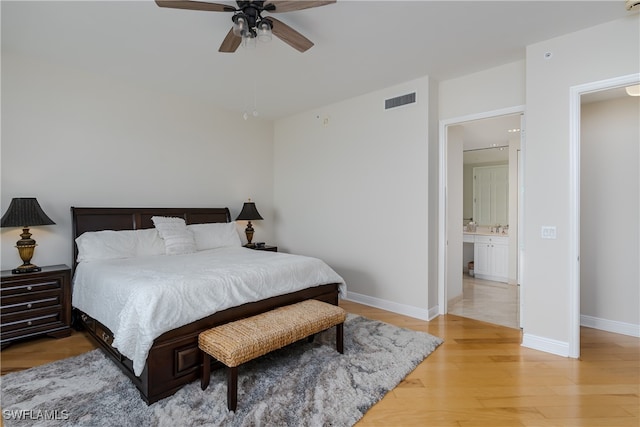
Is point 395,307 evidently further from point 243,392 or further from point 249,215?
point 249,215

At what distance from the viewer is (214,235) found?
425cm

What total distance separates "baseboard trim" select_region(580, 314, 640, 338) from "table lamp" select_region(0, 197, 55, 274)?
569cm

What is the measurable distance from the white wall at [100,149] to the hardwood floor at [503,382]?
57.7 inches

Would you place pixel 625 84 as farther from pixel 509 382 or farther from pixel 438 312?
pixel 438 312

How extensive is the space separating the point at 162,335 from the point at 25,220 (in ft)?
6.65

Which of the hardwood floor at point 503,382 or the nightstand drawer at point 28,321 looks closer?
the hardwood floor at point 503,382

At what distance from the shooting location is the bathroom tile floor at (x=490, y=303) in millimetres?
3750

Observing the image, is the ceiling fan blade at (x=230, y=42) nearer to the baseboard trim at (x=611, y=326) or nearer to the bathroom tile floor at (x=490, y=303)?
the bathroom tile floor at (x=490, y=303)

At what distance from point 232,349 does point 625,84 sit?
358 cm

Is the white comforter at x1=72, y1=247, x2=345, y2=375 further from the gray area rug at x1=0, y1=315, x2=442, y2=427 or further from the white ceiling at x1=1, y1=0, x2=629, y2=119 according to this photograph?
the white ceiling at x1=1, y1=0, x2=629, y2=119

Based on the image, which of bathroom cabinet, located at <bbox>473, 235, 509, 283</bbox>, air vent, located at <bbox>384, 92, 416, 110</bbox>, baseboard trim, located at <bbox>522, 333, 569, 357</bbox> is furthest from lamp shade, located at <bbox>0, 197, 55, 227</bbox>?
bathroom cabinet, located at <bbox>473, 235, 509, 283</bbox>

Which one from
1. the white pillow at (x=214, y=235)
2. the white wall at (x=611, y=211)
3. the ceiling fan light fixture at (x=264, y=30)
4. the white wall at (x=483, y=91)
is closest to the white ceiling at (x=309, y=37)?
the white wall at (x=483, y=91)

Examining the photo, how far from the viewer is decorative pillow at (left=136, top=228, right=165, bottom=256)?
359 centimetres

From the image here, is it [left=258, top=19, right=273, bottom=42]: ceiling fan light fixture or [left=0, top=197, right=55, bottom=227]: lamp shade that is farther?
[left=0, top=197, right=55, bottom=227]: lamp shade
